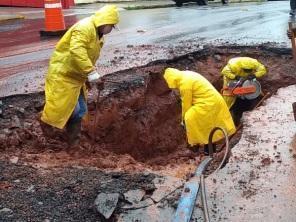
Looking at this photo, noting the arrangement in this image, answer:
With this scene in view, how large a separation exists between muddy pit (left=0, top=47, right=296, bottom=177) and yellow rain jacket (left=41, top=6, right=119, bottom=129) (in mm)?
450

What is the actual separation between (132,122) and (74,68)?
223 cm

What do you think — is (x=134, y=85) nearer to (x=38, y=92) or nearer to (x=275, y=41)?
(x=38, y=92)

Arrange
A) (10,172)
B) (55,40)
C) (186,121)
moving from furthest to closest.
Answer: (55,40) < (186,121) < (10,172)

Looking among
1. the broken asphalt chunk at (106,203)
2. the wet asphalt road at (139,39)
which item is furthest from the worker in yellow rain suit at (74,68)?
the broken asphalt chunk at (106,203)

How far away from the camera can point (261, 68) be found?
8406 mm

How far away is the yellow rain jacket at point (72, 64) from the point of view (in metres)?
5.61

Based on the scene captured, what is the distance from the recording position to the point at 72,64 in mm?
5836

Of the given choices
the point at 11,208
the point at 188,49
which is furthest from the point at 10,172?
the point at 188,49

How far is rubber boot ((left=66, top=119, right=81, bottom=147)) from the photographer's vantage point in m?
6.43

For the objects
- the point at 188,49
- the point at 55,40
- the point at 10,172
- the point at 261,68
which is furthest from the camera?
the point at 55,40

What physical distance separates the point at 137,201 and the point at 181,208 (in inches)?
14.7

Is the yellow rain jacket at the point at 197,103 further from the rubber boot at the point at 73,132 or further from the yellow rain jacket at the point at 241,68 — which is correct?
the rubber boot at the point at 73,132

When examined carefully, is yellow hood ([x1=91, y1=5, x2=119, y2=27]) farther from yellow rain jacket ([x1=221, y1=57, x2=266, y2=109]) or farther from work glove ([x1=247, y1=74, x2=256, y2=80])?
work glove ([x1=247, y1=74, x2=256, y2=80])

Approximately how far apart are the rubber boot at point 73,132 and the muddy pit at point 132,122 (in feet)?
0.31
